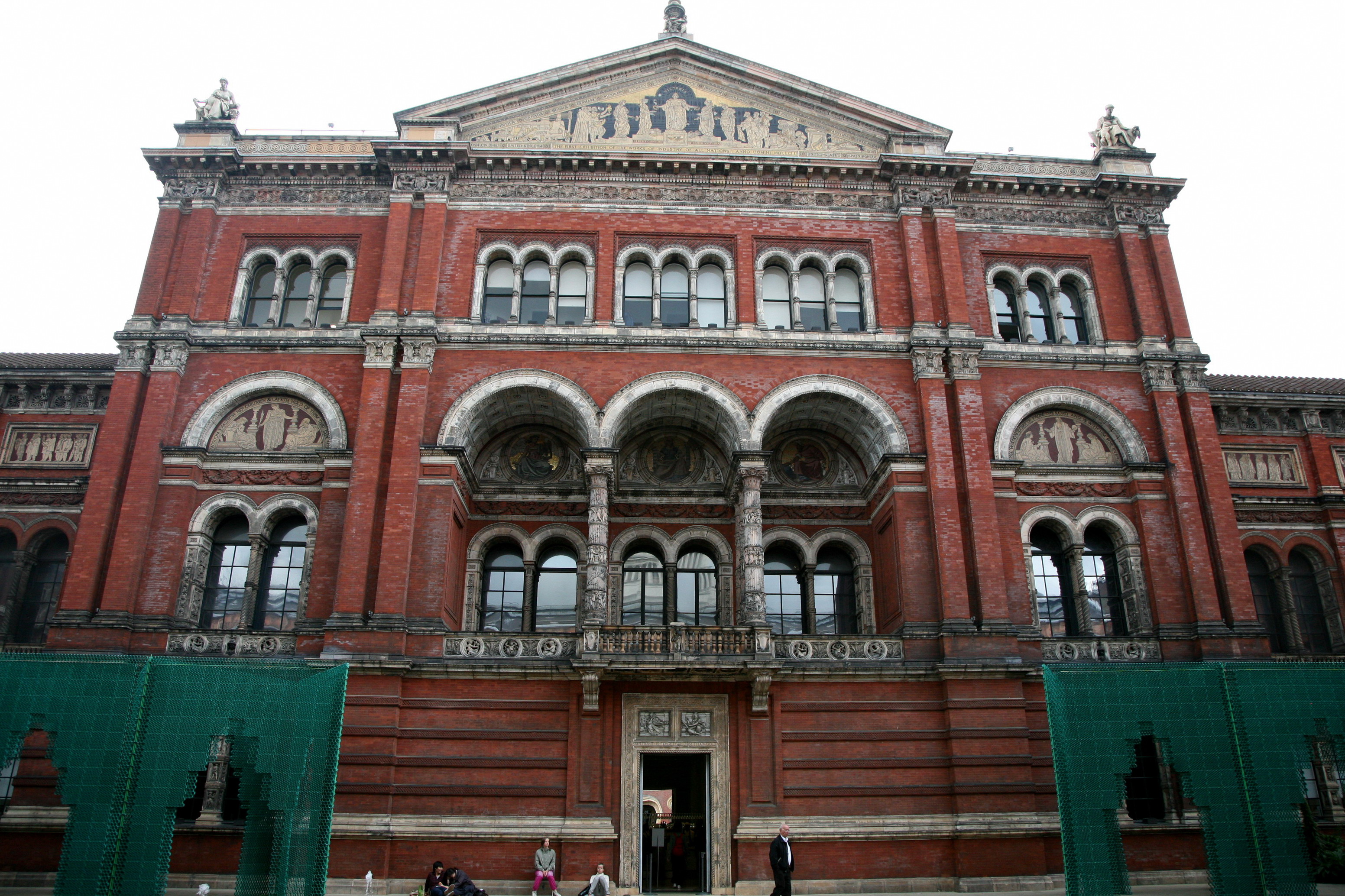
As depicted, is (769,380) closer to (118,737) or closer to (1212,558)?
(1212,558)

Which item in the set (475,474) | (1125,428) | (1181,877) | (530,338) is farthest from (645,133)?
(1181,877)

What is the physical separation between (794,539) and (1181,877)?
1131cm

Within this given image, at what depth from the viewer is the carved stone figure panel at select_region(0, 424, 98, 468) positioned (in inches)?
957

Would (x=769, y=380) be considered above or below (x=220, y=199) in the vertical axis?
below

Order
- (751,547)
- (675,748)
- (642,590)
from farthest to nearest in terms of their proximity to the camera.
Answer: (642,590), (751,547), (675,748)

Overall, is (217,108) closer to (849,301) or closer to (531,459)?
(531,459)

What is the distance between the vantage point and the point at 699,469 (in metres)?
25.0

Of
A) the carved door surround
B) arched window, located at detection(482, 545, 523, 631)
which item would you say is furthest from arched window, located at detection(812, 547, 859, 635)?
arched window, located at detection(482, 545, 523, 631)

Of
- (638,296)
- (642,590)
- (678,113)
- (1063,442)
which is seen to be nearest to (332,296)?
(638,296)

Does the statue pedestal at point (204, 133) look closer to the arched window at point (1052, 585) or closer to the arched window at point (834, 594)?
the arched window at point (834, 594)

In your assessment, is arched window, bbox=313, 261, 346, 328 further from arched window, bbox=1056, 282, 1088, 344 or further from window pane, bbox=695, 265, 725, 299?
arched window, bbox=1056, 282, 1088, 344

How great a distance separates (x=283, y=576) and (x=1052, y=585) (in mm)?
19234

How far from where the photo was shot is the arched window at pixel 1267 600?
24688mm

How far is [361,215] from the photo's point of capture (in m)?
24.9
